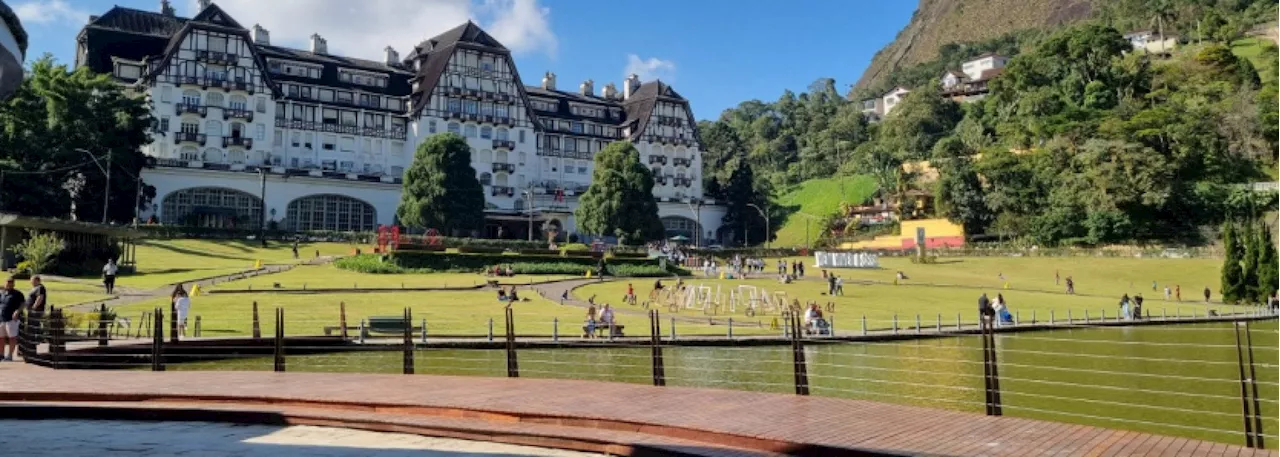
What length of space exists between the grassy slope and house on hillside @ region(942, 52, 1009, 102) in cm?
2989

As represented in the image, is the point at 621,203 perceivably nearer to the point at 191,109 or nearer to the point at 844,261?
the point at 844,261

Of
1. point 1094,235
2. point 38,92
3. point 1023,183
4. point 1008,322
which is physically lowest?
point 1008,322

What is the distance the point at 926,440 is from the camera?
7531 millimetres

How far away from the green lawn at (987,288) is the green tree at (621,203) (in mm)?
14935

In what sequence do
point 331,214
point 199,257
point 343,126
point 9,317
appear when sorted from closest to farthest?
point 9,317
point 199,257
point 331,214
point 343,126

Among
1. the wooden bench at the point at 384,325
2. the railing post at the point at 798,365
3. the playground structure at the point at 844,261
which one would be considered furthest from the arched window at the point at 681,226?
the railing post at the point at 798,365

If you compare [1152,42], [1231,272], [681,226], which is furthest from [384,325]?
[1152,42]

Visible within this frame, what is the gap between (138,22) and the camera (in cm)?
7869

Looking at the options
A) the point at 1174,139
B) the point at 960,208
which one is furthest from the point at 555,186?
the point at 1174,139

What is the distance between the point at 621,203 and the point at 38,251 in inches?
1748

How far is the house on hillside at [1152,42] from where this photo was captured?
116500 millimetres

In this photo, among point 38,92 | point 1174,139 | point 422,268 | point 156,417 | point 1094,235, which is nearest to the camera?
point 156,417

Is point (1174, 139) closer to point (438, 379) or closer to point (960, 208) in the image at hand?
point (960, 208)

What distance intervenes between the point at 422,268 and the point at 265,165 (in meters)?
35.8
